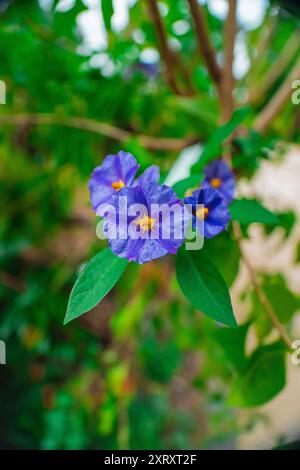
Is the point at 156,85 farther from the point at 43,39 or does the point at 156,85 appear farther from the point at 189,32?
the point at 43,39

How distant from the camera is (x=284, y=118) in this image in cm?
116

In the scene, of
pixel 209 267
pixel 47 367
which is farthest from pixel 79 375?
pixel 209 267

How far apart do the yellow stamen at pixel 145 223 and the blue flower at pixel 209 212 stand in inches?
1.8

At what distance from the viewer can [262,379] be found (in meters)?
0.57

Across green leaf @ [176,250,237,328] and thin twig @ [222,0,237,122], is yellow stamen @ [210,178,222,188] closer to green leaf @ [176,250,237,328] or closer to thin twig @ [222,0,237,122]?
green leaf @ [176,250,237,328]

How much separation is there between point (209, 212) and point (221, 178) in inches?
5.3

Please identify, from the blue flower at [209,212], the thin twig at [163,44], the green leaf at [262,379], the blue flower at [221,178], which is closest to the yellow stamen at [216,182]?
the blue flower at [221,178]

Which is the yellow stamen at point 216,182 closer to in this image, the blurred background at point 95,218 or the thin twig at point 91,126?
the blurred background at point 95,218

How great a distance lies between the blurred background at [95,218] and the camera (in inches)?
32.7

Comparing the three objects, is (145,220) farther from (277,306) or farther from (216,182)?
(277,306)

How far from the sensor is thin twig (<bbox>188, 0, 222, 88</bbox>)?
25.9 inches

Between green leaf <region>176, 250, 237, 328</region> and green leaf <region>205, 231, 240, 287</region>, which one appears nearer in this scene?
green leaf <region>176, 250, 237, 328</region>

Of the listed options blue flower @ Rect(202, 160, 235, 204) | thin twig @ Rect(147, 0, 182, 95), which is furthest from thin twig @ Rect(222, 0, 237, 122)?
blue flower @ Rect(202, 160, 235, 204)

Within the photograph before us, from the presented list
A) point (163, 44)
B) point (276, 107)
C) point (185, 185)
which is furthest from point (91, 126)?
point (185, 185)
